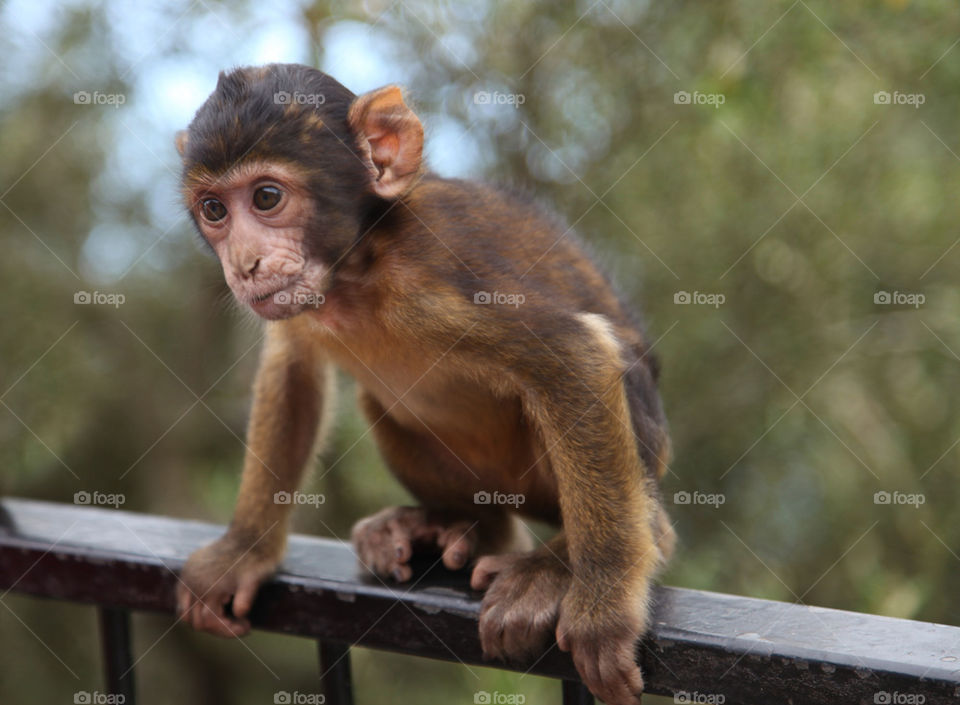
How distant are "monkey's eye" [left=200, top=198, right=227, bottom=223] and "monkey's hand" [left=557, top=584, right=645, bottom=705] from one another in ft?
4.76

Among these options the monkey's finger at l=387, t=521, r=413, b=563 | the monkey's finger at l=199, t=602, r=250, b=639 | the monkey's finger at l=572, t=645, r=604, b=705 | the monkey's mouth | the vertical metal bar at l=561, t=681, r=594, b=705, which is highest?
the monkey's mouth

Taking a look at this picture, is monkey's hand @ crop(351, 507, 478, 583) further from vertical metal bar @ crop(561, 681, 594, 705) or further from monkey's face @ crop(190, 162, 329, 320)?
monkey's face @ crop(190, 162, 329, 320)

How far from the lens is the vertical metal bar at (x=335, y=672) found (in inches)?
89.1

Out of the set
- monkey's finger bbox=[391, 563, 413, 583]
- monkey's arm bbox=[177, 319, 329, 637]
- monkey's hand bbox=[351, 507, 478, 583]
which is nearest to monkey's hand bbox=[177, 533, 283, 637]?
monkey's arm bbox=[177, 319, 329, 637]

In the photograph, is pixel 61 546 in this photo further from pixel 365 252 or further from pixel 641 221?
pixel 641 221

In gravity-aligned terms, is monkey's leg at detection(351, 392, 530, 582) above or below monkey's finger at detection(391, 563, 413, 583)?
below

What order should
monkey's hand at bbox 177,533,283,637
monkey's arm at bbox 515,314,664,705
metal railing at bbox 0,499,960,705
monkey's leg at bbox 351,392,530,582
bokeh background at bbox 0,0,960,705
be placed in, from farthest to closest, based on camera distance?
bokeh background at bbox 0,0,960,705 < monkey's leg at bbox 351,392,530,582 < monkey's hand at bbox 177,533,283,637 < monkey's arm at bbox 515,314,664,705 < metal railing at bbox 0,499,960,705

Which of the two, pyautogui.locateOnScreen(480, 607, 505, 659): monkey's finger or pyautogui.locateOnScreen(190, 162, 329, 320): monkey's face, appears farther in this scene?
pyautogui.locateOnScreen(190, 162, 329, 320): monkey's face

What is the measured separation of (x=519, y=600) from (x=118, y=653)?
1.05 meters

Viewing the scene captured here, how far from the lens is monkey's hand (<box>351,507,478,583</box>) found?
278 cm

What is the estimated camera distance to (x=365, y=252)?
307 cm

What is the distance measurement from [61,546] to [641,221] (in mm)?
3454

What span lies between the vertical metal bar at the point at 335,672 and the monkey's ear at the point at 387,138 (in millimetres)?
1312

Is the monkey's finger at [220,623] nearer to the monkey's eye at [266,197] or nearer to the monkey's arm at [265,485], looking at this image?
the monkey's arm at [265,485]
